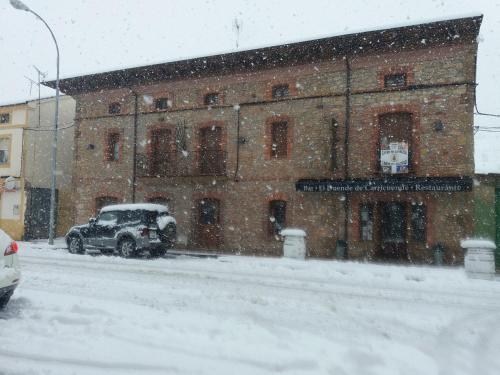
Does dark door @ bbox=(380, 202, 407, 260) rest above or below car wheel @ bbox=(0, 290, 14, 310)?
above

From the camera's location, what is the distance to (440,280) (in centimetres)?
1064

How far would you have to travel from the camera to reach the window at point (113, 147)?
2055 cm

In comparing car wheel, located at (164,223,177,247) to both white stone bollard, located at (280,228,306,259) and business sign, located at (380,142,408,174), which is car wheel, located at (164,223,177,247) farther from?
business sign, located at (380,142,408,174)

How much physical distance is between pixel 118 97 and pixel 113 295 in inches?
595

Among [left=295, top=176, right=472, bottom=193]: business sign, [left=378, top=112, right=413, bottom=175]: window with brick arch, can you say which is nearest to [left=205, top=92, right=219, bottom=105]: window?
[left=295, top=176, right=472, bottom=193]: business sign

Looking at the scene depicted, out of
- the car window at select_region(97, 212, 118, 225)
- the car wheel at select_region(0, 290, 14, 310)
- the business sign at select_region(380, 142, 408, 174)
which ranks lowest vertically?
the car wheel at select_region(0, 290, 14, 310)

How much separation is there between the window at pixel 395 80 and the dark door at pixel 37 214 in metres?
18.9

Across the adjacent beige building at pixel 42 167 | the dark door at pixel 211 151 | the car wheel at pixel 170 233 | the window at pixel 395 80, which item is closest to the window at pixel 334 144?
the window at pixel 395 80

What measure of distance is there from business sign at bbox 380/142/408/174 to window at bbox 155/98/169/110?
10095 mm

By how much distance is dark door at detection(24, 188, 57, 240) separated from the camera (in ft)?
73.6

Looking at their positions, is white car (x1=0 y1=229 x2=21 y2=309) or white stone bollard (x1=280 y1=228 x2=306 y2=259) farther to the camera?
white stone bollard (x1=280 y1=228 x2=306 y2=259)

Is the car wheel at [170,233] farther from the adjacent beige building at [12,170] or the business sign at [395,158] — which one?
the adjacent beige building at [12,170]

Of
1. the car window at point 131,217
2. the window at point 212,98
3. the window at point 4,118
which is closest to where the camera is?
the car window at point 131,217

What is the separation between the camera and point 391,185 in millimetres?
14125
